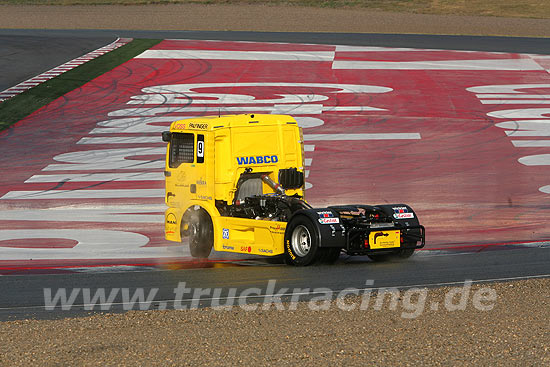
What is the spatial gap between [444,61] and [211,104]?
44.2 ft

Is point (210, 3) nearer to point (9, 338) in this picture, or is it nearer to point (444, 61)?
point (444, 61)

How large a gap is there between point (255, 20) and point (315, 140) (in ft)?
117

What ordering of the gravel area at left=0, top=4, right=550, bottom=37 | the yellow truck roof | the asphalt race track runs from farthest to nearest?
the gravel area at left=0, top=4, right=550, bottom=37 → the yellow truck roof → the asphalt race track

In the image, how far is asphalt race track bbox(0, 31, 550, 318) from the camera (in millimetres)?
15711

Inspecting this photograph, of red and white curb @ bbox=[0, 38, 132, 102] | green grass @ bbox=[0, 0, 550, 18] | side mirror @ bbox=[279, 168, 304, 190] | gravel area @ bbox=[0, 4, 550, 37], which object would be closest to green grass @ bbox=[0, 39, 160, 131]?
red and white curb @ bbox=[0, 38, 132, 102]

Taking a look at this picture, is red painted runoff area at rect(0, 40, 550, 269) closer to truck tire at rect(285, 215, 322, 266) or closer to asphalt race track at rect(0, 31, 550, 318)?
asphalt race track at rect(0, 31, 550, 318)

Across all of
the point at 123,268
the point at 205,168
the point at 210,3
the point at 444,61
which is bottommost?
the point at 123,268

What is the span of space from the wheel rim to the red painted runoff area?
2667 mm

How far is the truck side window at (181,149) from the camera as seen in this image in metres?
17.5

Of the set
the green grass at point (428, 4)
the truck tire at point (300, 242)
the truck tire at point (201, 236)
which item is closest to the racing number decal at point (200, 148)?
the truck tire at point (201, 236)

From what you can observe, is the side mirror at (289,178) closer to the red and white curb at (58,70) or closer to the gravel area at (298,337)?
the gravel area at (298,337)

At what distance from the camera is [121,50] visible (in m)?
46.5

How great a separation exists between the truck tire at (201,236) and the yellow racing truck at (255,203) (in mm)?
19

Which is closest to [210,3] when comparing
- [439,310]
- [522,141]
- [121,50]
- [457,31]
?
[457,31]
